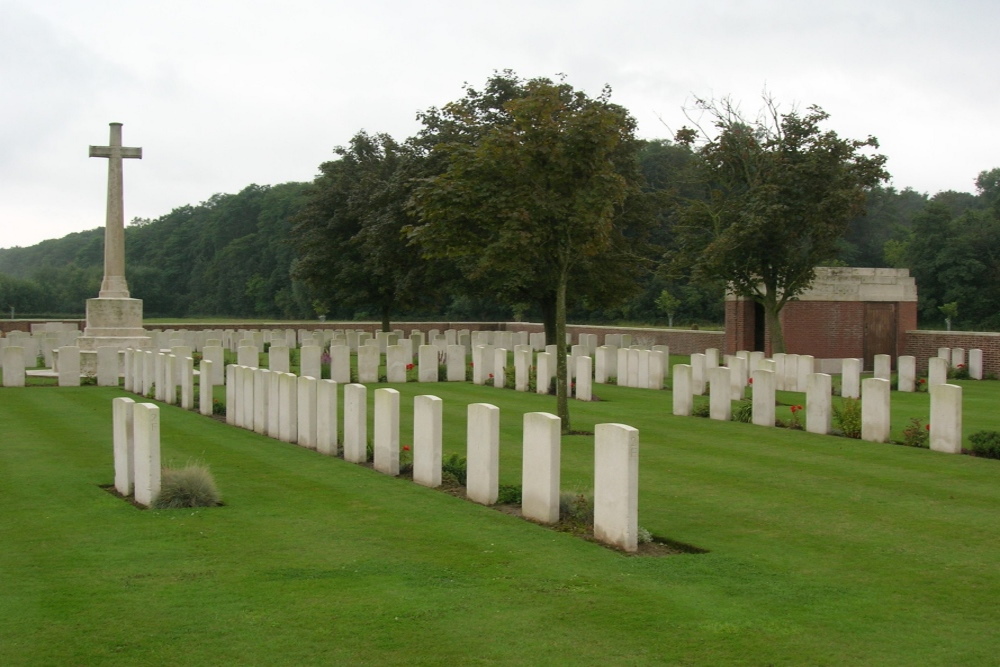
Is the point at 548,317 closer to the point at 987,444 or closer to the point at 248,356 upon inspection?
the point at 248,356

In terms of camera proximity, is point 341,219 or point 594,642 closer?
point 594,642

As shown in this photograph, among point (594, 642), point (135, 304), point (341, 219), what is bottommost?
point (594, 642)

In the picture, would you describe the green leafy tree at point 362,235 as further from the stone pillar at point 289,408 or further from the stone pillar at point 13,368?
the stone pillar at point 289,408

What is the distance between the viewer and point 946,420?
12094 millimetres

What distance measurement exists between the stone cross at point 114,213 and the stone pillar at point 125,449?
54.1 ft

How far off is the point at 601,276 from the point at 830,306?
6.19m

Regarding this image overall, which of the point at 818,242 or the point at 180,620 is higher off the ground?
the point at 818,242

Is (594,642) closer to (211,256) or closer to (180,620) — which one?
(180,620)

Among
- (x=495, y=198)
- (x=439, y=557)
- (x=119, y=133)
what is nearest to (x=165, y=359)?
(x=495, y=198)

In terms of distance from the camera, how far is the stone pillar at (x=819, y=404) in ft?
44.8

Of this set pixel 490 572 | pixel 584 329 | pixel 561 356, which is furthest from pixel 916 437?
pixel 584 329

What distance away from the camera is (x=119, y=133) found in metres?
24.9

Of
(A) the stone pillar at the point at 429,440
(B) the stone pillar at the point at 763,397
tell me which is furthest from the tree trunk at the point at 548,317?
(A) the stone pillar at the point at 429,440

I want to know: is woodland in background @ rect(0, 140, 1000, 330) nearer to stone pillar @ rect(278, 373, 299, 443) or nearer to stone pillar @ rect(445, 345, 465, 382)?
stone pillar @ rect(445, 345, 465, 382)
